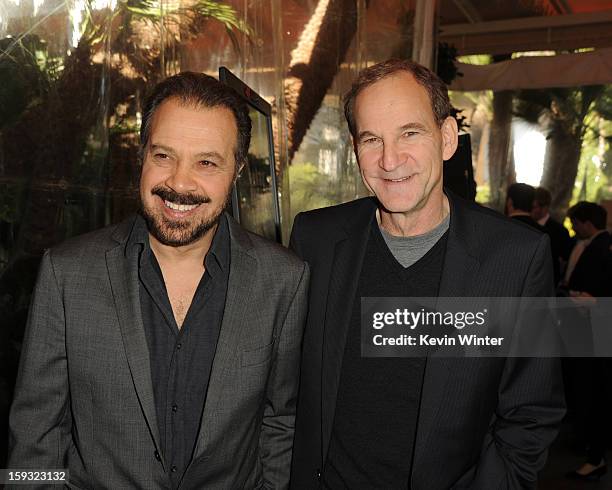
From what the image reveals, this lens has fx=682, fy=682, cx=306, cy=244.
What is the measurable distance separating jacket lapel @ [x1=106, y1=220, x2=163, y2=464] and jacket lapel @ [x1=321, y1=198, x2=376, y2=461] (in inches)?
18.7

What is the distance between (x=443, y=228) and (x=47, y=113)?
1.25 m

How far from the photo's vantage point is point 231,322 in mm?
1836

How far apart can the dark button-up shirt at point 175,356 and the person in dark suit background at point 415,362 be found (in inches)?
13.5

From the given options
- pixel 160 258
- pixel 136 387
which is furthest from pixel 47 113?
pixel 136 387

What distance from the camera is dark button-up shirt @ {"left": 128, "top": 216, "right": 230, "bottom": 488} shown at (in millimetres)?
1772

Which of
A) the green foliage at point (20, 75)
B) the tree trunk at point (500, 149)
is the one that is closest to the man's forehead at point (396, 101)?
the green foliage at point (20, 75)

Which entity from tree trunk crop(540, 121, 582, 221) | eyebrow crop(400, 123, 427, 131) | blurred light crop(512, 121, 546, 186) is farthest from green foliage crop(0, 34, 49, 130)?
tree trunk crop(540, 121, 582, 221)

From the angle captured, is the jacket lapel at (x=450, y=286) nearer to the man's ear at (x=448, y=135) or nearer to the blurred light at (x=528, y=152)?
the man's ear at (x=448, y=135)

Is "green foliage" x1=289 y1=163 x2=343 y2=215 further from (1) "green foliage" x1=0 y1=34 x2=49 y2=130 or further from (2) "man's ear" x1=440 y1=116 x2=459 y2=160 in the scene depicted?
(1) "green foliage" x1=0 y1=34 x2=49 y2=130

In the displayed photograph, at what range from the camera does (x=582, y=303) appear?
17.8 feet

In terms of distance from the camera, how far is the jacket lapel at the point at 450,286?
180 centimetres

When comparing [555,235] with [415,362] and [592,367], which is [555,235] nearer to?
[592,367]

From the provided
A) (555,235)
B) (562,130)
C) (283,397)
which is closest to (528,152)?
(562,130)

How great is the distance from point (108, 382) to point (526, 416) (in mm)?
1130
